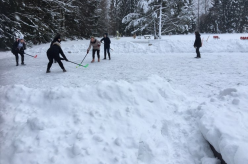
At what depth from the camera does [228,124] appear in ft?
12.1

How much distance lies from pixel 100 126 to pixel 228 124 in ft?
8.54

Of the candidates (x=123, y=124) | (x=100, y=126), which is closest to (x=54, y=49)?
(x=100, y=126)

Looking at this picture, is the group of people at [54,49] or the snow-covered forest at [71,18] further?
the snow-covered forest at [71,18]

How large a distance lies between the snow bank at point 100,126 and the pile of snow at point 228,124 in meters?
0.37

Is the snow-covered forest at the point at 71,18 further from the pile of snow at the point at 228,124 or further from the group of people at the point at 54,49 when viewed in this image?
the pile of snow at the point at 228,124

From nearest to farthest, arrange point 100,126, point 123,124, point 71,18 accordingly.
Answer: point 100,126 → point 123,124 → point 71,18

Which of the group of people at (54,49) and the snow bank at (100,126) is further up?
the group of people at (54,49)

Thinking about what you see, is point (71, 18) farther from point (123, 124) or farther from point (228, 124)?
point (228, 124)

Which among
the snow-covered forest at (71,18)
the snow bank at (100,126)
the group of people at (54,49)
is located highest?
the snow-covered forest at (71,18)

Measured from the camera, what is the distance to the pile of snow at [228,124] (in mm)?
2986

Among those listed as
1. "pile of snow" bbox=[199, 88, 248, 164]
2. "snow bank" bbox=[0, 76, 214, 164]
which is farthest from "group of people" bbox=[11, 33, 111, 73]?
"pile of snow" bbox=[199, 88, 248, 164]

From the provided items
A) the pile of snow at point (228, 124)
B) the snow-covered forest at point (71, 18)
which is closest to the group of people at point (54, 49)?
the pile of snow at point (228, 124)

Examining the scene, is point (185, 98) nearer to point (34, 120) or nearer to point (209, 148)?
point (209, 148)

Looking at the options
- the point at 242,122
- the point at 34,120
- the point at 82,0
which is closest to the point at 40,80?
the point at 34,120
